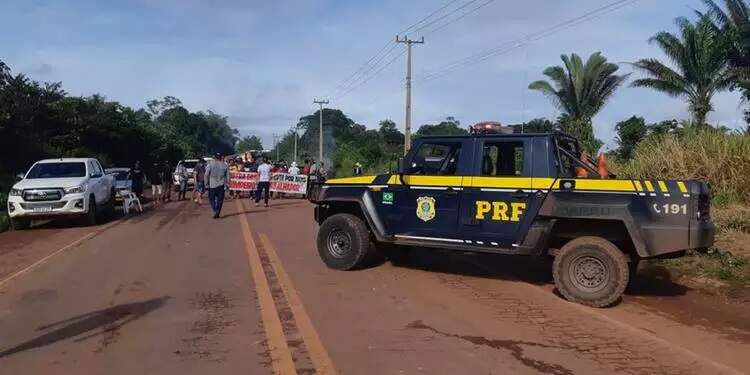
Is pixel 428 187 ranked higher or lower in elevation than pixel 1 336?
higher

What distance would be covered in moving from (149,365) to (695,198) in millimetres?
5811

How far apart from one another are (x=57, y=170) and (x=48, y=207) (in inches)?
72.9

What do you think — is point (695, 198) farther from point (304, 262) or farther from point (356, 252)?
point (304, 262)

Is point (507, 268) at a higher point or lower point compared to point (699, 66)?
lower

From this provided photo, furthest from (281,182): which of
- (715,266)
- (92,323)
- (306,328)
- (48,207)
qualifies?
(306,328)

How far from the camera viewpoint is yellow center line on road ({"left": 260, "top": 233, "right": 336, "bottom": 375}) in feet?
17.6

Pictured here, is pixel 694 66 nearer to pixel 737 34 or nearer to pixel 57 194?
pixel 737 34

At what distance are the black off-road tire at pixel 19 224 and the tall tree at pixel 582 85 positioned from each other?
24.5m

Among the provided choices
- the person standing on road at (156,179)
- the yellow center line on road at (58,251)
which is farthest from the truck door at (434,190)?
the person standing on road at (156,179)

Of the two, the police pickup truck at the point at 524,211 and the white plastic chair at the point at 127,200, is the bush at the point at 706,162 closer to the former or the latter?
the police pickup truck at the point at 524,211

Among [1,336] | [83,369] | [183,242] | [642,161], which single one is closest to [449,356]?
[83,369]

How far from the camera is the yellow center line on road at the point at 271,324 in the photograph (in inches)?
211

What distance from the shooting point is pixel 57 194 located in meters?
15.8

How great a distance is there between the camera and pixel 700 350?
6008 mm
